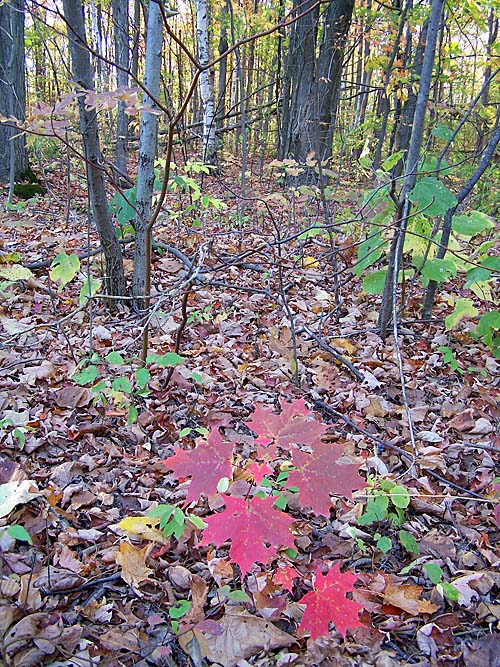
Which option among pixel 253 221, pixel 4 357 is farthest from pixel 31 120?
pixel 253 221

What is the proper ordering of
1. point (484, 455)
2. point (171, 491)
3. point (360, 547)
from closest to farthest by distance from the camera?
point (360, 547) < point (171, 491) < point (484, 455)

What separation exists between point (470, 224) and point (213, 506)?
256 centimetres

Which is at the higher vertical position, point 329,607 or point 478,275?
point 478,275

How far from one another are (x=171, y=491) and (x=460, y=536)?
4.24 feet

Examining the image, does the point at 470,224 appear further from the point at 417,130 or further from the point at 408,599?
the point at 408,599

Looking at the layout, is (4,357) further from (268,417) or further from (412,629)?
(412,629)

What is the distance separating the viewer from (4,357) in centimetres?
299

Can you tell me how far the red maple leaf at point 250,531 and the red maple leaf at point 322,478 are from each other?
9 cm

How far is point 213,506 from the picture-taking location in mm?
1871

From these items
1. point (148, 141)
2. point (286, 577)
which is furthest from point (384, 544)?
point (148, 141)

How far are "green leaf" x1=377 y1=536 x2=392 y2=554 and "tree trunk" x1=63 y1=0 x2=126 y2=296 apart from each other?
2.13 metres

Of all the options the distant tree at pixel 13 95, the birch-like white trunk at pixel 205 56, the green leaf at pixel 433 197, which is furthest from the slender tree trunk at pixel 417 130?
the distant tree at pixel 13 95

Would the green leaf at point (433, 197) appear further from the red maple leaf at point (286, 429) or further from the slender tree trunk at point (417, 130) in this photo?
the red maple leaf at point (286, 429)

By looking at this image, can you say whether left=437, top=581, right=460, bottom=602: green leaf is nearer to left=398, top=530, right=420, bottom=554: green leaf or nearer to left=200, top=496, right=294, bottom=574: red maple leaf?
left=398, top=530, right=420, bottom=554: green leaf
